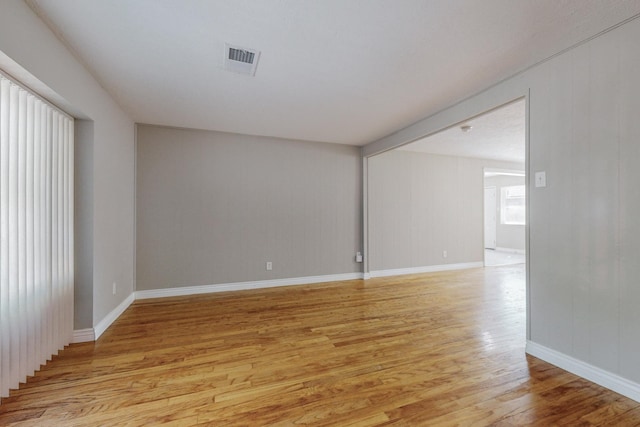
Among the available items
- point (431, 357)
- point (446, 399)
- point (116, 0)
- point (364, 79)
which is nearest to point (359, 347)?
point (431, 357)

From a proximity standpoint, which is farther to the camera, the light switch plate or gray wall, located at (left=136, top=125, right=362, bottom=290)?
gray wall, located at (left=136, top=125, right=362, bottom=290)

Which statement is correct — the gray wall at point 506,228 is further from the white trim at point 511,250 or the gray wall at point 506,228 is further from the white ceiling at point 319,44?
the white ceiling at point 319,44

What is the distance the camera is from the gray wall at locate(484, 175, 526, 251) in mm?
8000

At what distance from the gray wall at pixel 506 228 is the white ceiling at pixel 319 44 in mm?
7206

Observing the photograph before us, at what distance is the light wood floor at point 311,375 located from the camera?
149 cm

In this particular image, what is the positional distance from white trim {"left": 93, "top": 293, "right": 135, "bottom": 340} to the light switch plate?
13.6 feet

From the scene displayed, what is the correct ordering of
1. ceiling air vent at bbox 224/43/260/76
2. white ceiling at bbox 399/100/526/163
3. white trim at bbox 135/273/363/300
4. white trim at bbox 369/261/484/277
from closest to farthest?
ceiling air vent at bbox 224/43/260/76
white ceiling at bbox 399/100/526/163
white trim at bbox 135/273/363/300
white trim at bbox 369/261/484/277

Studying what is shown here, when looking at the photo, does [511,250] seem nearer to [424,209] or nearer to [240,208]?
[424,209]

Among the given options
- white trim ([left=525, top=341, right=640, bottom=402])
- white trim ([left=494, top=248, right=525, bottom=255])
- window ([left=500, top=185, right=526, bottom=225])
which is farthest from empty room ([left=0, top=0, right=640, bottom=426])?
window ([left=500, top=185, right=526, bottom=225])

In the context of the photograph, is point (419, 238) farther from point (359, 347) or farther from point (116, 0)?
point (116, 0)

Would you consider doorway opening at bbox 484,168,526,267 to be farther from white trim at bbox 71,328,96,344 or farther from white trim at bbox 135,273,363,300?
white trim at bbox 71,328,96,344

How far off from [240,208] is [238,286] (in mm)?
1224

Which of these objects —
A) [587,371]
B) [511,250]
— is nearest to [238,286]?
[587,371]

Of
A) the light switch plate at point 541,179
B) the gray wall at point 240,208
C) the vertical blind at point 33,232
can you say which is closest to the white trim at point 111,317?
the vertical blind at point 33,232
